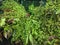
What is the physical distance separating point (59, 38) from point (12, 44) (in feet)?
3.47

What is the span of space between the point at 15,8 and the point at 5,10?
24 cm

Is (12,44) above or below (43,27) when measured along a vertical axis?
below

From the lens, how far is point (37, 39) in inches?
204

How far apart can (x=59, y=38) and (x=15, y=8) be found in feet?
4.49

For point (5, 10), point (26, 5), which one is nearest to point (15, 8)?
point (5, 10)

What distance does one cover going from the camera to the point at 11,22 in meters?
5.28

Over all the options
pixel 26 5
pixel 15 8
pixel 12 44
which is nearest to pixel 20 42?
pixel 12 44

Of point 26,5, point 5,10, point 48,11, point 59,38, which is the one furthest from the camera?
point 26,5

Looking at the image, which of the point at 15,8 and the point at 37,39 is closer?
the point at 37,39

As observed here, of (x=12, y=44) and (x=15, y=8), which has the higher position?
(x=15, y=8)

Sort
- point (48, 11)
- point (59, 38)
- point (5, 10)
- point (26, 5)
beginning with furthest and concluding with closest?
point (26, 5), point (5, 10), point (48, 11), point (59, 38)

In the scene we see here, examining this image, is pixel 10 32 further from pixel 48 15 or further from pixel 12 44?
pixel 48 15

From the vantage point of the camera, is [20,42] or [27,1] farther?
[27,1]

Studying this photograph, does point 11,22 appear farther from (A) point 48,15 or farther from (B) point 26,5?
(B) point 26,5
